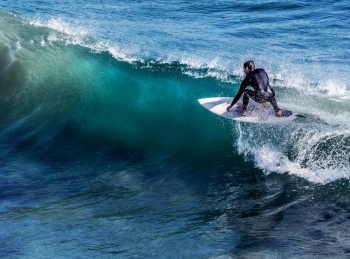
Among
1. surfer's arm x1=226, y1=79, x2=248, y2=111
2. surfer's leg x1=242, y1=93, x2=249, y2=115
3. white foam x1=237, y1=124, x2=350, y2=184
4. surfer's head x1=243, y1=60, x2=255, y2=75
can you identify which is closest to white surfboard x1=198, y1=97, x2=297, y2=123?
surfer's leg x1=242, y1=93, x2=249, y2=115

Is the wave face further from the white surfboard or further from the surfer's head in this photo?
the surfer's head

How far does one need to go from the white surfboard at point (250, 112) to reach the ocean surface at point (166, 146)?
0.35m

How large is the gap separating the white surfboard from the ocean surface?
1.14 ft

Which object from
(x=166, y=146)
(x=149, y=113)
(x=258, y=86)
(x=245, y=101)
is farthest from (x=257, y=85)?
(x=149, y=113)

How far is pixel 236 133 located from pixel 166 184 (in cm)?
256

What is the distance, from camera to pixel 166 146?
10.6 m

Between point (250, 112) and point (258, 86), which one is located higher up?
point (258, 86)

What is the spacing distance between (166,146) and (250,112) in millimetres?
2123

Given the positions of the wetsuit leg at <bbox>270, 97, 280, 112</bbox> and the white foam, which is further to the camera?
the wetsuit leg at <bbox>270, 97, 280, 112</bbox>

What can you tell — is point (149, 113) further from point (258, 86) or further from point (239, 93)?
point (258, 86)

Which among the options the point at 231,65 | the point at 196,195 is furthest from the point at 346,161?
the point at 231,65

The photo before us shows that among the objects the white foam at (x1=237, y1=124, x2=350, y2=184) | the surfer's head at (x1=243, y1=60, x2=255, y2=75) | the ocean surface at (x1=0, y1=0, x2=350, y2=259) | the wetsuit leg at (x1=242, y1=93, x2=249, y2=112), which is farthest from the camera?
the wetsuit leg at (x1=242, y1=93, x2=249, y2=112)

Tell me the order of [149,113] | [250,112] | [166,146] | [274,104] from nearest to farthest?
[274,104]
[250,112]
[166,146]
[149,113]

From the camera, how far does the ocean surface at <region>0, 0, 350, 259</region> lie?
7090mm
